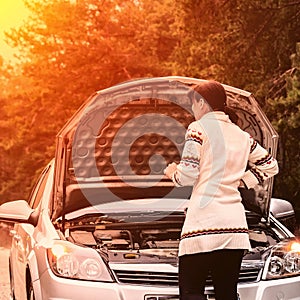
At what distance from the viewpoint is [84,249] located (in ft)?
17.9

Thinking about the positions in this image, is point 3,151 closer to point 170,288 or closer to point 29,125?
point 29,125

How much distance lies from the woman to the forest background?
7.58m

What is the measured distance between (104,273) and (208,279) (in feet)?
→ 2.13

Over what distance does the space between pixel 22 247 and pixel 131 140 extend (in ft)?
5.24

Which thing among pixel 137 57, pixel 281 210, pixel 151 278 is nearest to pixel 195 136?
pixel 151 278

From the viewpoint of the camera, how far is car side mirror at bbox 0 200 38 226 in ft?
20.1

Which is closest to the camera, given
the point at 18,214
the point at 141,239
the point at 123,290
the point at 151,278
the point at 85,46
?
the point at 123,290

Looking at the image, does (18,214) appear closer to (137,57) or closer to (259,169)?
(259,169)

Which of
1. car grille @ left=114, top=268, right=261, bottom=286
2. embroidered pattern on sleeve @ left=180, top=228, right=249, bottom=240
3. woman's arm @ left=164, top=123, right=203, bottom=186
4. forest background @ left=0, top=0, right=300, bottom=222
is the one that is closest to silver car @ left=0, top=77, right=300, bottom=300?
car grille @ left=114, top=268, right=261, bottom=286

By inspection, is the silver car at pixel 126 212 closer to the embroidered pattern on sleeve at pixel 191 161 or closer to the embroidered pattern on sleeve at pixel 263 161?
the embroidered pattern on sleeve at pixel 263 161

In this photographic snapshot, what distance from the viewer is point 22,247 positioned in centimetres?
658

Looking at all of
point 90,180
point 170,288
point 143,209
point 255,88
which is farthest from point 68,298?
point 255,88

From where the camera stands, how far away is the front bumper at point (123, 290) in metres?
5.25

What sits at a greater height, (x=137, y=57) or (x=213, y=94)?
(x=137, y=57)
